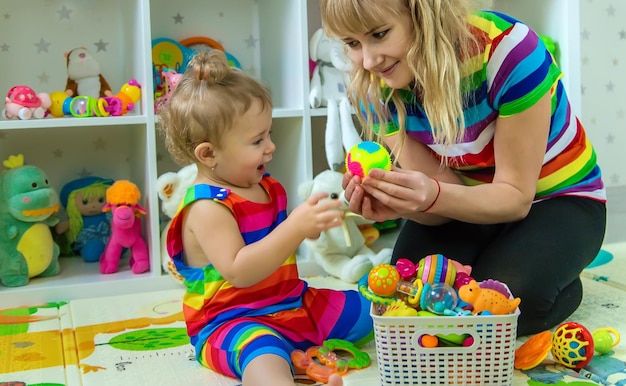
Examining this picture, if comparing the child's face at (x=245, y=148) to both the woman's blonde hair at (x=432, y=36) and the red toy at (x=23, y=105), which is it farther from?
the red toy at (x=23, y=105)

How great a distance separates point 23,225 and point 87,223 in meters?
0.22

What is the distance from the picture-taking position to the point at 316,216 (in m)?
1.03

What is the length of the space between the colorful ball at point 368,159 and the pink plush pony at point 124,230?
725 millimetres

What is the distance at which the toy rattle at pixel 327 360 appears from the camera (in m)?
1.09

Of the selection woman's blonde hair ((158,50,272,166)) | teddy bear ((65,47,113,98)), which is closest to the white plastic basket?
woman's blonde hair ((158,50,272,166))

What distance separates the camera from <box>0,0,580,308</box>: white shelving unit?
5.36 ft

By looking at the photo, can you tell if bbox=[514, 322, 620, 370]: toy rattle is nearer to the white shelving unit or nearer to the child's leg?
the child's leg

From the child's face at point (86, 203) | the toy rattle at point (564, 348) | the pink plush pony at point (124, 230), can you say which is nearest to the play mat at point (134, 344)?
the toy rattle at point (564, 348)

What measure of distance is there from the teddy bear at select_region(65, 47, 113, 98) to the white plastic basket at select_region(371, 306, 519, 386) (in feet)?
3.34

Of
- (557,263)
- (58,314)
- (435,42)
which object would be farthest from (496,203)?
(58,314)

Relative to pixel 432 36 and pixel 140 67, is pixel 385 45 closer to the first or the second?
pixel 432 36

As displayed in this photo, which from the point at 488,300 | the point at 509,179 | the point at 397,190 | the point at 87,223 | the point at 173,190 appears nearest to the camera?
the point at 488,300

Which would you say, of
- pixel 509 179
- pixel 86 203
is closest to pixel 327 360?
pixel 509 179

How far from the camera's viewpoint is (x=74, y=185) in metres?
1.87
